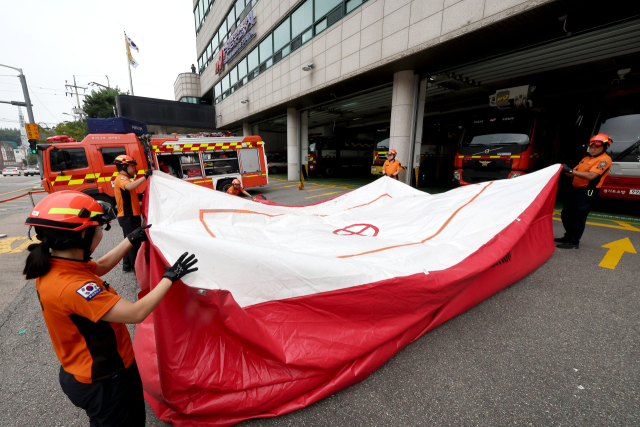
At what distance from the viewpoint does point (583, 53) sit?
7.50 meters

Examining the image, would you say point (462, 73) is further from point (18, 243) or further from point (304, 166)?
point (18, 243)

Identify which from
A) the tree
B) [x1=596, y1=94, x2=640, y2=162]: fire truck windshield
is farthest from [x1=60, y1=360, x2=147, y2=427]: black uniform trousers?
the tree

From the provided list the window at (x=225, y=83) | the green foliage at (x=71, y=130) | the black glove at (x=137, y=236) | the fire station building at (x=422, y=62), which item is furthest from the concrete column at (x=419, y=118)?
the green foliage at (x=71, y=130)

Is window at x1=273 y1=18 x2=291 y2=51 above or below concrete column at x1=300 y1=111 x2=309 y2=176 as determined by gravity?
above

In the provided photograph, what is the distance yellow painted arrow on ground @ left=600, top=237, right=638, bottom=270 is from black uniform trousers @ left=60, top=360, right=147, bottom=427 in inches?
212

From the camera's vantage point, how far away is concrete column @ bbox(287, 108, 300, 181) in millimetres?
14781

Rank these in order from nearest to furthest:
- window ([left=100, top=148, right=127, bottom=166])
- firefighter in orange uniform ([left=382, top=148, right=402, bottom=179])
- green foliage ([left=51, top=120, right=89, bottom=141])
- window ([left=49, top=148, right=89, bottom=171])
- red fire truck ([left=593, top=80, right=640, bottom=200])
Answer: red fire truck ([left=593, top=80, right=640, bottom=200]) → window ([left=49, top=148, right=89, bottom=171]) → firefighter in orange uniform ([left=382, top=148, right=402, bottom=179]) → window ([left=100, top=148, right=127, bottom=166]) → green foliage ([left=51, top=120, right=89, bottom=141])

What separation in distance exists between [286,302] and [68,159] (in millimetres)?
8628

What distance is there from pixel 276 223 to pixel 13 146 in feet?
427

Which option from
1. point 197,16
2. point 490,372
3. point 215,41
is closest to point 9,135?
point 197,16

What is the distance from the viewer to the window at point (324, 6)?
32.8 feet

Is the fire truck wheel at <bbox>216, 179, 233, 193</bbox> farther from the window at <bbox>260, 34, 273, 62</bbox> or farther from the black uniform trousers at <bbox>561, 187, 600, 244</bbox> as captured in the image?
the black uniform trousers at <bbox>561, 187, 600, 244</bbox>

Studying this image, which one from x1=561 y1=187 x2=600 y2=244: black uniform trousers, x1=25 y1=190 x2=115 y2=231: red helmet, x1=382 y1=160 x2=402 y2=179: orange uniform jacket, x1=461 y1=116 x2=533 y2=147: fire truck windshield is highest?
x1=461 y1=116 x2=533 y2=147: fire truck windshield

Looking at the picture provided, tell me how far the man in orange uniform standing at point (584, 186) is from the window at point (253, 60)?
16.3 m
